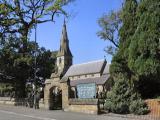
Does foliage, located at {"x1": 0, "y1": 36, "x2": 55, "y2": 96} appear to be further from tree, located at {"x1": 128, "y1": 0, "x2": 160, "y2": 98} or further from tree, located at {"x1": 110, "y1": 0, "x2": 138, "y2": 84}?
tree, located at {"x1": 128, "y1": 0, "x2": 160, "y2": 98}

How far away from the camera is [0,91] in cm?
6419

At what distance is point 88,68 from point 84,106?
64.7 meters

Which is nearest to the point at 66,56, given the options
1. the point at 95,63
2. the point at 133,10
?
the point at 95,63

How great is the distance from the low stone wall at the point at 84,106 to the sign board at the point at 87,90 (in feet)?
3.53

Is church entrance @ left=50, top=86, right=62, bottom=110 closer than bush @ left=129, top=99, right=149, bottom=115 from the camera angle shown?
No

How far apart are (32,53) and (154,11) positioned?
30211 millimetres

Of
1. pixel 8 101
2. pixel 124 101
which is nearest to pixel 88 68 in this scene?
pixel 8 101

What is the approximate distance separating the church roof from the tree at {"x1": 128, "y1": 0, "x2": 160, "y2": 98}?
2466 inches

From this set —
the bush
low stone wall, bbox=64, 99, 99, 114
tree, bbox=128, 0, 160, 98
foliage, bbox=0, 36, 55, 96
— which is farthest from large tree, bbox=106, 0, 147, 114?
foliage, bbox=0, 36, 55, 96

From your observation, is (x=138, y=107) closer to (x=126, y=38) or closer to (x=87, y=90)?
(x=126, y=38)

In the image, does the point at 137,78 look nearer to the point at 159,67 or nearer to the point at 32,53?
the point at 159,67

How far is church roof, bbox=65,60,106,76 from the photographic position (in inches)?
3676

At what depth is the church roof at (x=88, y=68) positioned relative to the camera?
93.4 m

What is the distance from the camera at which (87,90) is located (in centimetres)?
3334
